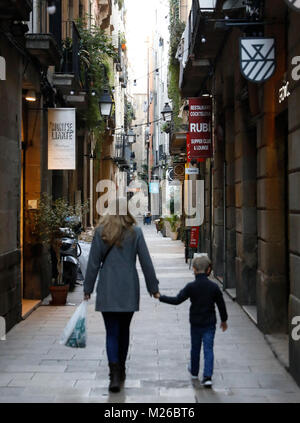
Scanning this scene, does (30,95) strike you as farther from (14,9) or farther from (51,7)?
(14,9)

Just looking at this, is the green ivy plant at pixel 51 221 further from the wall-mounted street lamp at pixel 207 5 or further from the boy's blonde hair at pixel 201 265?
the boy's blonde hair at pixel 201 265

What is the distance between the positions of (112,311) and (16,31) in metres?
4.99

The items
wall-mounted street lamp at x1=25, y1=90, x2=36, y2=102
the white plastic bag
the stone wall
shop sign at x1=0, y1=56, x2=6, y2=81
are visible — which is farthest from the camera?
wall-mounted street lamp at x1=25, y1=90, x2=36, y2=102

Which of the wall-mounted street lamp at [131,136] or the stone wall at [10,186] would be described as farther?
the wall-mounted street lamp at [131,136]

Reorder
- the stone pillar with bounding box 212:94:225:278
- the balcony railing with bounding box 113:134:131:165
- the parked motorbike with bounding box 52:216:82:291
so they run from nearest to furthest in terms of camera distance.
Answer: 1. the parked motorbike with bounding box 52:216:82:291
2. the stone pillar with bounding box 212:94:225:278
3. the balcony railing with bounding box 113:134:131:165

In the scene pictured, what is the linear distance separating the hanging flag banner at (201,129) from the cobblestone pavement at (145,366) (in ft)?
21.7

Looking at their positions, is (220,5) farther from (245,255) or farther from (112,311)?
(112,311)

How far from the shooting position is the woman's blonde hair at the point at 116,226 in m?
6.41

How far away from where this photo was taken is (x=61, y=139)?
13.9 metres

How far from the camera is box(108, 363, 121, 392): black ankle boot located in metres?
6.32

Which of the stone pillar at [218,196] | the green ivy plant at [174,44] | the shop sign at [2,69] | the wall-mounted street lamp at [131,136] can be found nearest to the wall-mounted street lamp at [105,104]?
the stone pillar at [218,196]

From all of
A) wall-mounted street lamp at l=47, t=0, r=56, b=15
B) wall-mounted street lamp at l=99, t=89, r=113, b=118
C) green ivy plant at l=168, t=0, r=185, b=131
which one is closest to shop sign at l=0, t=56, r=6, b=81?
wall-mounted street lamp at l=47, t=0, r=56, b=15

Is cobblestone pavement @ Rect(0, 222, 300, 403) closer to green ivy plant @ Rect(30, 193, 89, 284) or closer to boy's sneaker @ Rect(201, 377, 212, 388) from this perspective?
boy's sneaker @ Rect(201, 377, 212, 388)

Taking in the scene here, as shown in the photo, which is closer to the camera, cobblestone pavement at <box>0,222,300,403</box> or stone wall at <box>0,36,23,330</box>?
cobblestone pavement at <box>0,222,300,403</box>
